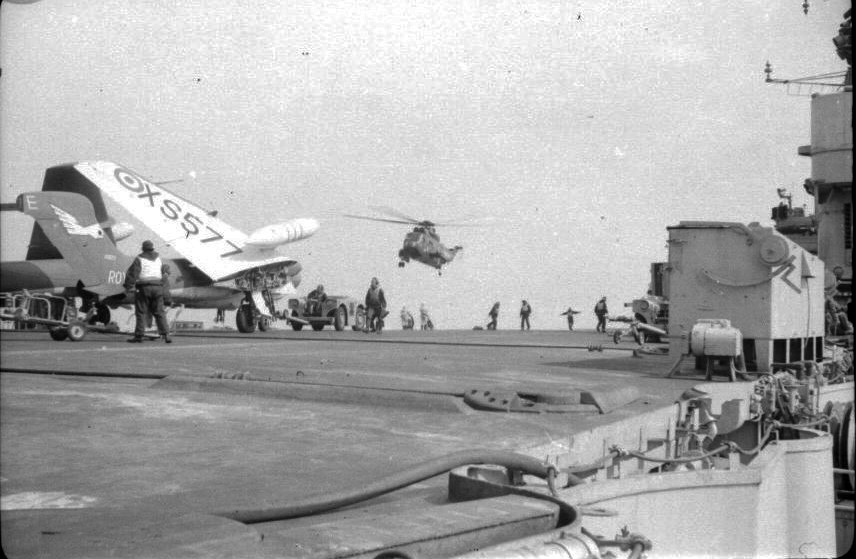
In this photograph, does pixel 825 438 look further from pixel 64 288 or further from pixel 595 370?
pixel 64 288

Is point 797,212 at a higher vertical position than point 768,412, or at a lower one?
higher

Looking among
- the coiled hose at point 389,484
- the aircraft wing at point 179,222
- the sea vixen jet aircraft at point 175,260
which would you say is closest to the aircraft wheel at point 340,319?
the sea vixen jet aircraft at point 175,260

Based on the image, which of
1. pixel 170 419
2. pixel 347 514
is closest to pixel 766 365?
pixel 170 419

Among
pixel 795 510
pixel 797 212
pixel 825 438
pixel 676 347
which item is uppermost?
pixel 797 212

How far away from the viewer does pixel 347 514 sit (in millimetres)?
2979

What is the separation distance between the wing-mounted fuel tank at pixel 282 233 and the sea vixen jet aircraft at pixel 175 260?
26mm

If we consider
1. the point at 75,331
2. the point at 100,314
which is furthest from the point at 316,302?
the point at 75,331

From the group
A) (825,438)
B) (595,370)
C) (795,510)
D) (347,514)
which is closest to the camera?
(347,514)

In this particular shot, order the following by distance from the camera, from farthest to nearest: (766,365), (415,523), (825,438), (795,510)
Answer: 1. (766,365)
2. (825,438)
3. (795,510)
4. (415,523)

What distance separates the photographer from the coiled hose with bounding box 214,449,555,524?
9.11 ft

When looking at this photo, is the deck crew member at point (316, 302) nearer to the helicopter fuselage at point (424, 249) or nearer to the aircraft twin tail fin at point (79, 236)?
the helicopter fuselage at point (424, 249)

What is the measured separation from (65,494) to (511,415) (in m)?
3.00

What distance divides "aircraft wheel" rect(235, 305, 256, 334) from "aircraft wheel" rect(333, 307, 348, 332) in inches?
191

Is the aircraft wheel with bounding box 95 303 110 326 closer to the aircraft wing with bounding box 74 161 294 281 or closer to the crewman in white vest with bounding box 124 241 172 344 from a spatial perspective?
the aircraft wing with bounding box 74 161 294 281
